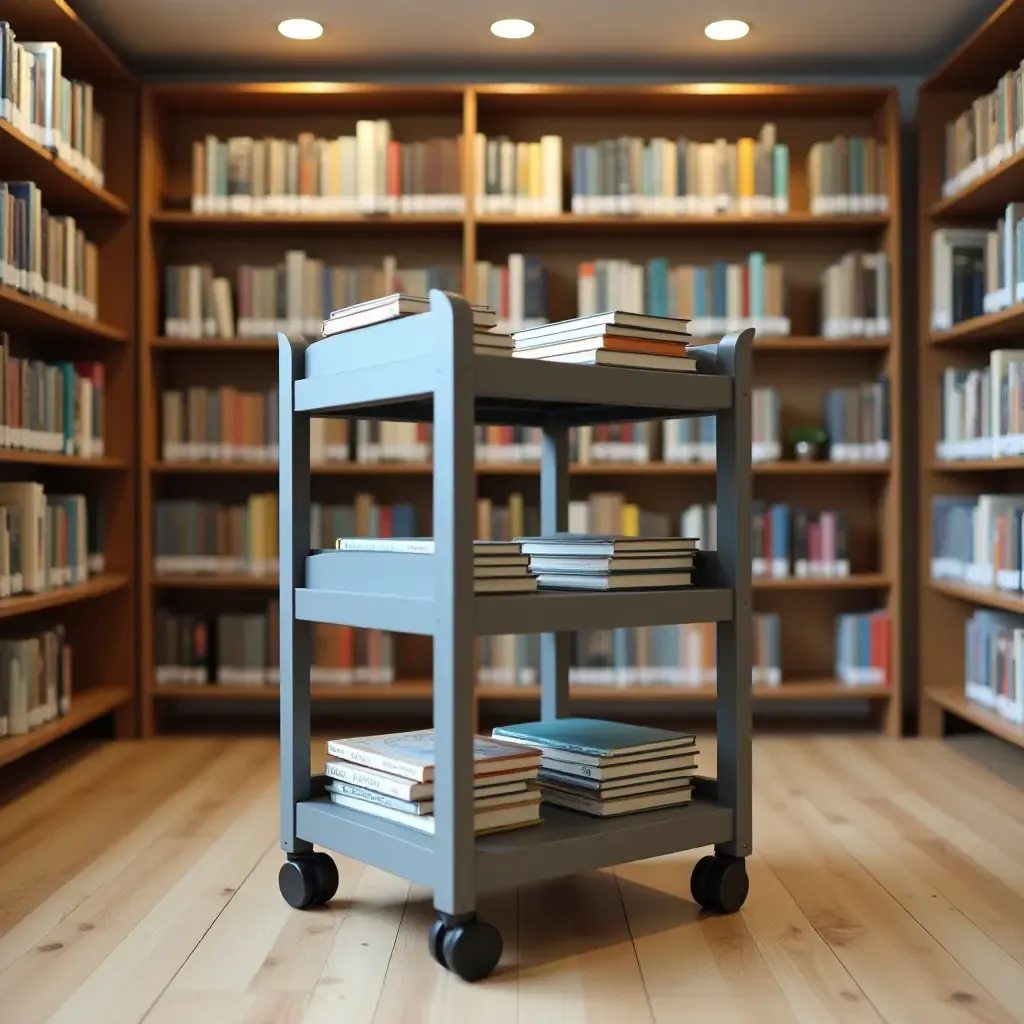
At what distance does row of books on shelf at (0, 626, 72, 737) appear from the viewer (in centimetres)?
336

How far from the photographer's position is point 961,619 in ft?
13.9

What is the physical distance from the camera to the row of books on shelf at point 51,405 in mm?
3357

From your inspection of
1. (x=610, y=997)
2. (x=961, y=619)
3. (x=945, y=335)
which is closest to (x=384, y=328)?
(x=610, y=997)

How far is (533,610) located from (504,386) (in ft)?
1.20

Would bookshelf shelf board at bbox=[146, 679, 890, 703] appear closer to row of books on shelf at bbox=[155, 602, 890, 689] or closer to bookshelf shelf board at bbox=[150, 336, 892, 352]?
row of books on shelf at bbox=[155, 602, 890, 689]

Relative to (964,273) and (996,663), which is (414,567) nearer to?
(996,663)

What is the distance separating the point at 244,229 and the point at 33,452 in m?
1.36

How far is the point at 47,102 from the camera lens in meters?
3.47

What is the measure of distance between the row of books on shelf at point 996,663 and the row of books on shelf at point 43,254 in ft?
9.77

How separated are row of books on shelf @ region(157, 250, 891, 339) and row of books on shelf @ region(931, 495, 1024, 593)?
0.66 metres

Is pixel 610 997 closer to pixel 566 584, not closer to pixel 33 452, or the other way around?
pixel 566 584

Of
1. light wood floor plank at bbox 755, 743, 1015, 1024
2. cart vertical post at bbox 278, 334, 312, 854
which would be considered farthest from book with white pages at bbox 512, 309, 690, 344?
light wood floor plank at bbox 755, 743, 1015, 1024

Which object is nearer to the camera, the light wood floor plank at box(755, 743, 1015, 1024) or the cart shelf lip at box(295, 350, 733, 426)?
the light wood floor plank at box(755, 743, 1015, 1024)

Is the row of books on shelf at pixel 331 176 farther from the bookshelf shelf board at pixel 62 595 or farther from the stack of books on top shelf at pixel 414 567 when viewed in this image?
the stack of books on top shelf at pixel 414 567
